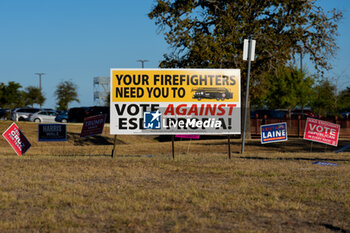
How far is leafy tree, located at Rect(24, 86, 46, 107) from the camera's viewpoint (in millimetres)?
84825

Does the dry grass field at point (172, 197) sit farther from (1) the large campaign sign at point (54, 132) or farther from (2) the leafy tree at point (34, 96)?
(2) the leafy tree at point (34, 96)

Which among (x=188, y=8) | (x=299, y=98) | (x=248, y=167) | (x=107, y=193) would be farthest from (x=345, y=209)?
(x=299, y=98)

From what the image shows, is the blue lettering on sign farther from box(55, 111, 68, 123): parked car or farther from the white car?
box(55, 111, 68, 123): parked car

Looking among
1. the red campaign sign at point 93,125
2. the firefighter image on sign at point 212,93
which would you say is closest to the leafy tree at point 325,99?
the red campaign sign at point 93,125

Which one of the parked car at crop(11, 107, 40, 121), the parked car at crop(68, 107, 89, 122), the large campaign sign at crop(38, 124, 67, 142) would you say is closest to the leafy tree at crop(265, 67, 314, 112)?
the parked car at crop(68, 107, 89, 122)

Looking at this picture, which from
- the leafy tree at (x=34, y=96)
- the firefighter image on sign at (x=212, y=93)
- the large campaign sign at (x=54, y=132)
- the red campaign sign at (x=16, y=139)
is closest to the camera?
the firefighter image on sign at (x=212, y=93)

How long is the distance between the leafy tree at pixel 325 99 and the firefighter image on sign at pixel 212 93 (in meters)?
32.4

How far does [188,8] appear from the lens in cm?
2778

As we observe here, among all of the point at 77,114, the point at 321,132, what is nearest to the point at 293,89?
the point at 77,114

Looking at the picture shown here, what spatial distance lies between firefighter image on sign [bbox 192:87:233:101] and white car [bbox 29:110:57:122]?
38369 millimetres

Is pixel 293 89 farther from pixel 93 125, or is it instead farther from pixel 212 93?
pixel 212 93

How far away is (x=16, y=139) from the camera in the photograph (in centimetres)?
1752

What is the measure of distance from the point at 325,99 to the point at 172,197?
40.8m

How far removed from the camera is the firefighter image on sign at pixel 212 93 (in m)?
15.0
